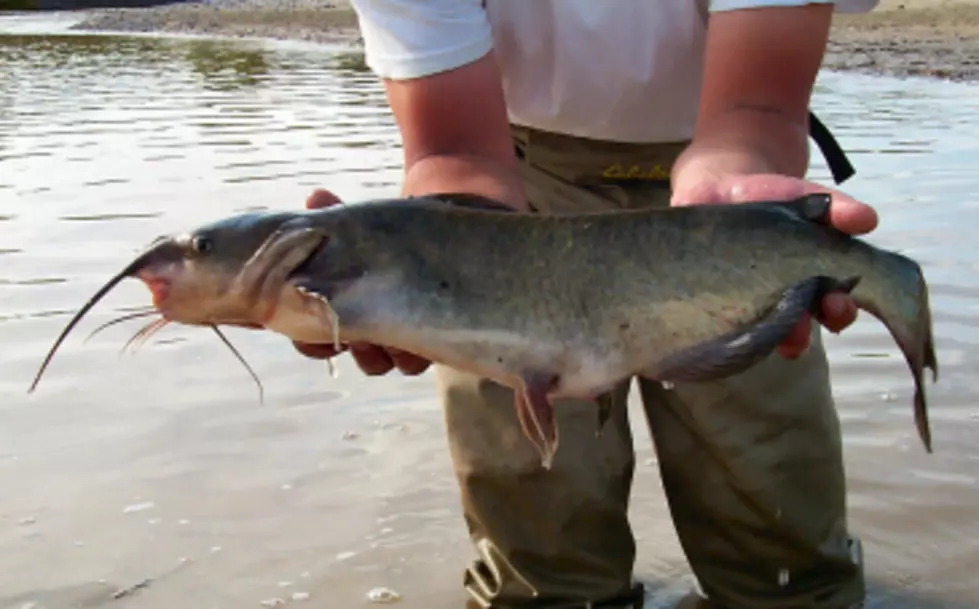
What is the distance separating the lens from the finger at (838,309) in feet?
7.30

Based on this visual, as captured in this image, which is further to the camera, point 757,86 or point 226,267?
point 757,86

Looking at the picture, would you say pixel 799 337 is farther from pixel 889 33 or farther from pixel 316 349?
pixel 889 33

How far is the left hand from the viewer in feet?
7.25

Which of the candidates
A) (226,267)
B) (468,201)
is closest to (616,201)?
(468,201)

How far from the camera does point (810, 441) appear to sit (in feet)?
9.61

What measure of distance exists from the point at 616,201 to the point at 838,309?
967mm

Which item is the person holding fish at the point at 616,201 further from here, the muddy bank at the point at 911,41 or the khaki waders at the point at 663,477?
the muddy bank at the point at 911,41

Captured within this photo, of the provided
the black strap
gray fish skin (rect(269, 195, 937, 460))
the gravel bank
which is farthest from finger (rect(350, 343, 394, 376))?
the gravel bank

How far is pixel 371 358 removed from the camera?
240 cm

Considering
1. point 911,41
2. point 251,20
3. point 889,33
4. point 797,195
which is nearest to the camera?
point 797,195

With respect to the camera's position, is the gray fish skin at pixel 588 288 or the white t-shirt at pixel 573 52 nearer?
the gray fish skin at pixel 588 288

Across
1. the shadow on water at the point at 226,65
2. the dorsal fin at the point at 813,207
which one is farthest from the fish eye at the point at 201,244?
the shadow on water at the point at 226,65

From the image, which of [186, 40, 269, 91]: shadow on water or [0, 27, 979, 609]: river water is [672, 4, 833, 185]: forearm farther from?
[186, 40, 269, 91]: shadow on water

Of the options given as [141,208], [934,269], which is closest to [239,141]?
[141,208]
